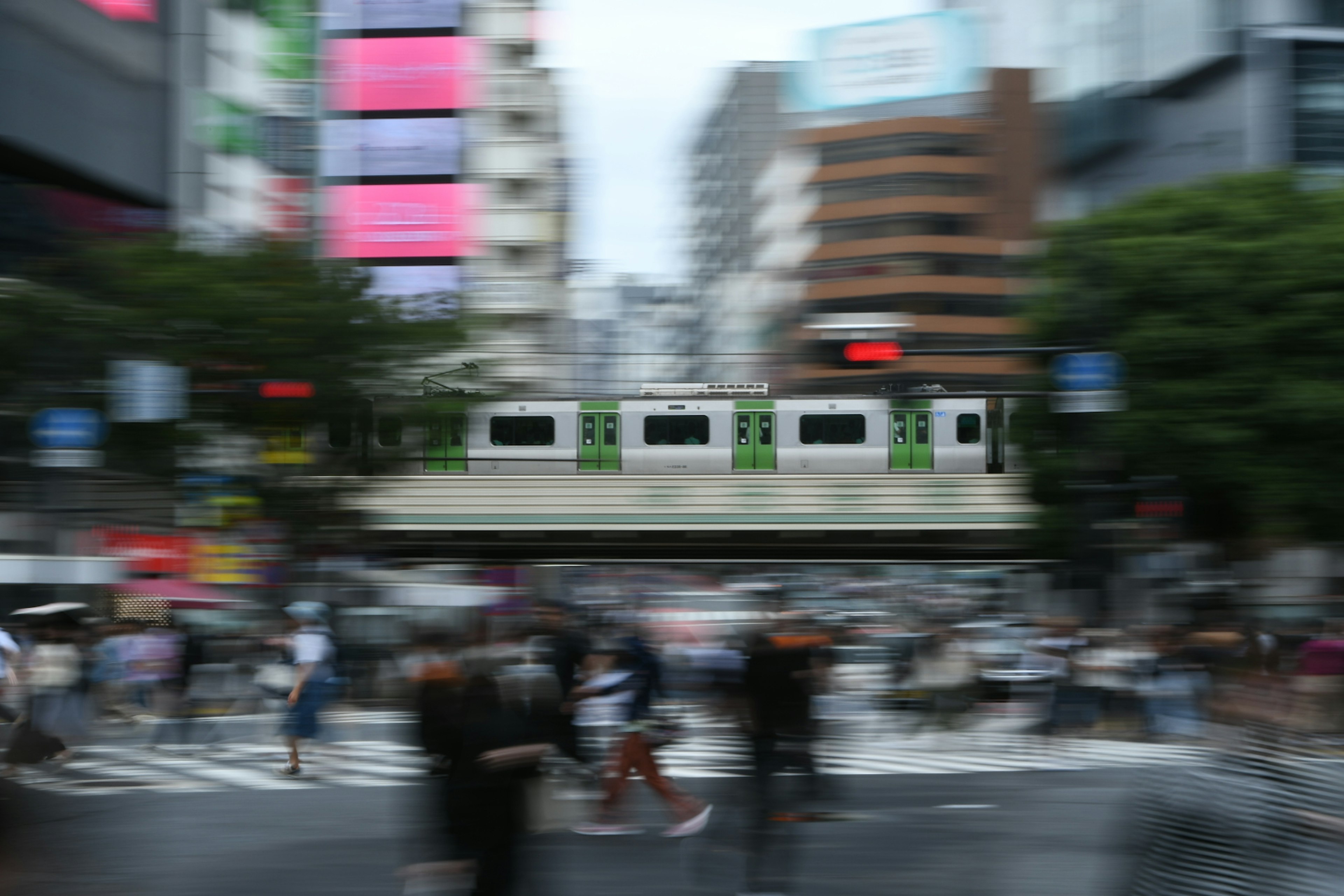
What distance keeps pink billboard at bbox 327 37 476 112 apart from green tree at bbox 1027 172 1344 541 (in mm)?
33884

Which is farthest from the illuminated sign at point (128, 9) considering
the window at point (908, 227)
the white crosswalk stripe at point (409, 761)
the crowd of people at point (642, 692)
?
the window at point (908, 227)

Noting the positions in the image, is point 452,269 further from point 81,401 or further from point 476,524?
point 81,401

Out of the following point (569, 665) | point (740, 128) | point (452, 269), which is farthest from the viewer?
point (740, 128)

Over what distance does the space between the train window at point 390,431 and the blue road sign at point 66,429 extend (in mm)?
11334

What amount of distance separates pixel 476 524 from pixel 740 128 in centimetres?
6936

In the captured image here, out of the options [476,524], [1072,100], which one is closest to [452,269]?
[476,524]

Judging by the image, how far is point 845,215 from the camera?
66.8 m

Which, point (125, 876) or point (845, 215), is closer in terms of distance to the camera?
point (125, 876)

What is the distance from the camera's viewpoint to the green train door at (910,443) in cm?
3834

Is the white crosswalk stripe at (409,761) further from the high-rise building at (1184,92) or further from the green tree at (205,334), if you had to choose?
the high-rise building at (1184,92)

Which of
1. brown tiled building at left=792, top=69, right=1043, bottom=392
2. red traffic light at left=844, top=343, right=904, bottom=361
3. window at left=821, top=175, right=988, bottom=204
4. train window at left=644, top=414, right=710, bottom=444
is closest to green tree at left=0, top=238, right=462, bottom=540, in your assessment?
train window at left=644, top=414, right=710, bottom=444

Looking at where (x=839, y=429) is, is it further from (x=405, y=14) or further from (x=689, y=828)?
(x=689, y=828)

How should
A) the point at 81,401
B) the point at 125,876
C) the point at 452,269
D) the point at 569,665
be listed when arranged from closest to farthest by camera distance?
the point at 125,876, the point at 569,665, the point at 81,401, the point at 452,269

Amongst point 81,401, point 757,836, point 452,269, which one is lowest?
point 757,836
